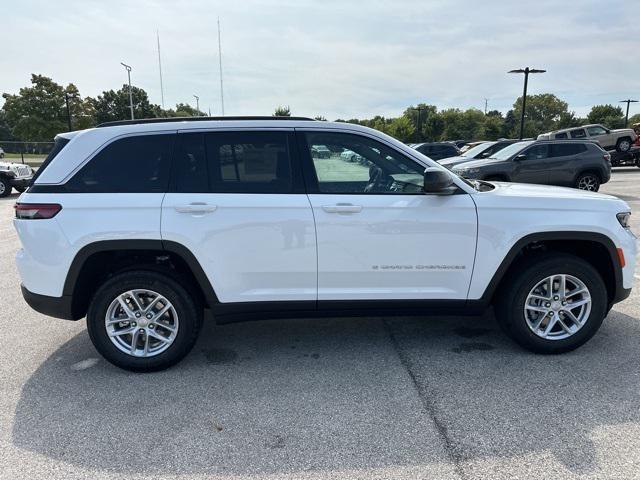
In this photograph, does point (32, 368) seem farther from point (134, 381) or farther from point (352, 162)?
point (352, 162)

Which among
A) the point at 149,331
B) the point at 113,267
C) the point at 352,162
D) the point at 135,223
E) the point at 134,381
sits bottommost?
the point at 134,381

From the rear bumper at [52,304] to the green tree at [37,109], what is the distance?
1863 inches

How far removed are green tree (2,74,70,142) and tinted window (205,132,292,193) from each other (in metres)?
47.8

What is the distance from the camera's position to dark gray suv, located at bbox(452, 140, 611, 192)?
11.9 metres

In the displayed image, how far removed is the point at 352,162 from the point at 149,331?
2.06 m

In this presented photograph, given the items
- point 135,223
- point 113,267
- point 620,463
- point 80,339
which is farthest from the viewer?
point 80,339

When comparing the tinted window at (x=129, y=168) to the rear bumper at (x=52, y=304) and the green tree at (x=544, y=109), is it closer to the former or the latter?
the rear bumper at (x=52, y=304)

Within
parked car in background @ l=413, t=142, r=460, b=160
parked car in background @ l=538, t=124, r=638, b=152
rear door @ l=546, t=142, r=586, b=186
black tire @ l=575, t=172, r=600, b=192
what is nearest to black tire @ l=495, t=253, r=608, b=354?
A: rear door @ l=546, t=142, r=586, b=186

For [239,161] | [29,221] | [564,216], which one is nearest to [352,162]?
[239,161]

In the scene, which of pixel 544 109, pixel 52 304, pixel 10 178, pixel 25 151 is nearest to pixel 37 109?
pixel 25 151

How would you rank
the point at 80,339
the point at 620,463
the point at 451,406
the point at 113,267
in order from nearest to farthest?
1. the point at 620,463
2. the point at 451,406
3. the point at 113,267
4. the point at 80,339

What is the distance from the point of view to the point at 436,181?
334 centimetres

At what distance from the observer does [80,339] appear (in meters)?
4.23

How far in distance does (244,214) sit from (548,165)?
438 inches
